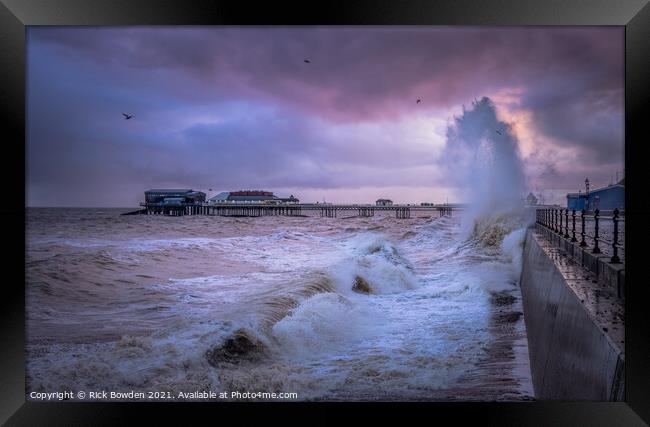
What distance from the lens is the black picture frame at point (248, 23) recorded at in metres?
3.30

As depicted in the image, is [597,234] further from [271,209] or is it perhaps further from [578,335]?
[271,209]

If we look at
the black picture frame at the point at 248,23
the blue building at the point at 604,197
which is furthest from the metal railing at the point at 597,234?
the black picture frame at the point at 248,23

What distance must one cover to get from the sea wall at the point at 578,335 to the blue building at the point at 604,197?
29.3 inches

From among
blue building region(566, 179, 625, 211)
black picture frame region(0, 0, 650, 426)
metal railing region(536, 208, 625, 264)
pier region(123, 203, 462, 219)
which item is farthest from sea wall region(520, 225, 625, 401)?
pier region(123, 203, 462, 219)

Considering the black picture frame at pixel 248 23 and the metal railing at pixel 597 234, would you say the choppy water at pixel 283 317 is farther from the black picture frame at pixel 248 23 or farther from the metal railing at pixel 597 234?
the metal railing at pixel 597 234

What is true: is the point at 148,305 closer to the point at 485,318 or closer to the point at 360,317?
the point at 360,317

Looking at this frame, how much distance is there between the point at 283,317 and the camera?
481 centimetres

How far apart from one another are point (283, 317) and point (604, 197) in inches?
144

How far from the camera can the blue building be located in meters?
4.09

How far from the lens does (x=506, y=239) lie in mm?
9367

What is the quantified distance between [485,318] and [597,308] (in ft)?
8.80

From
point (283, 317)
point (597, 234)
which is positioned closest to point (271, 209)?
point (283, 317)

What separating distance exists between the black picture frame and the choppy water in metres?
0.24

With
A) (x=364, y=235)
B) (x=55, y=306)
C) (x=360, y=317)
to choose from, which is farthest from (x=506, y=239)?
(x=55, y=306)
